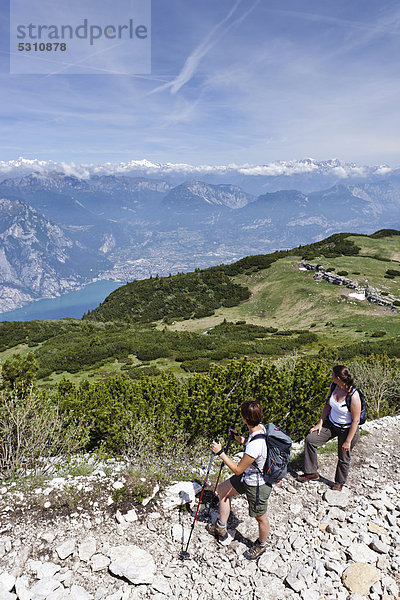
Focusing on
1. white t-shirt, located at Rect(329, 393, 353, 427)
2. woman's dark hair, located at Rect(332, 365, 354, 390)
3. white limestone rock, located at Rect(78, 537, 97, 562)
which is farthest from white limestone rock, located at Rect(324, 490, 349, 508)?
white limestone rock, located at Rect(78, 537, 97, 562)

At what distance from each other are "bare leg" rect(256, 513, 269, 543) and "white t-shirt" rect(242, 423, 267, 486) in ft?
2.03

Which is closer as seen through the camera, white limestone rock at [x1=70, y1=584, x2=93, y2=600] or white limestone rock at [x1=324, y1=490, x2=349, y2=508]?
white limestone rock at [x1=70, y1=584, x2=93, y2=600]

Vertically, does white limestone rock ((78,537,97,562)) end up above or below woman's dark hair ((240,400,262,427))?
below

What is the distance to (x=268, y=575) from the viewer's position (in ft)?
14.9

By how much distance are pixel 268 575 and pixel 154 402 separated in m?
4.42

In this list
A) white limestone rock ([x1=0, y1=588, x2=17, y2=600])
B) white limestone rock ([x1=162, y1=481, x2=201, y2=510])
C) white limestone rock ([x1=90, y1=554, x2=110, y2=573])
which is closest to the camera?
white limestone rock ([x1=0, y1=588, x2=17, y2=600])

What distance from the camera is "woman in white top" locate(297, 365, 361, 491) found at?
229 inches

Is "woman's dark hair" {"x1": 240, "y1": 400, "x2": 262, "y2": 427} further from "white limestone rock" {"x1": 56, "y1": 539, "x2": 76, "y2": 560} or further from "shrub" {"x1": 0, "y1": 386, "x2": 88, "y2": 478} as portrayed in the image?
"shrub" {"x1": 0, "y1": 386, "x2": 88, "y2": 478}

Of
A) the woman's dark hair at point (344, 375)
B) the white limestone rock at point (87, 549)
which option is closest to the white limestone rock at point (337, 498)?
the woman's dark hair at point (344, 375)

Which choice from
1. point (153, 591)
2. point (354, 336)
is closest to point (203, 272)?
point (354, 336)

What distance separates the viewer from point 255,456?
4.54 metres

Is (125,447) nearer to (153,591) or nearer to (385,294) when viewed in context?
(153,591)

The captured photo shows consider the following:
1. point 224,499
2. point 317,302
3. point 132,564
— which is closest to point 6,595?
point 132,564

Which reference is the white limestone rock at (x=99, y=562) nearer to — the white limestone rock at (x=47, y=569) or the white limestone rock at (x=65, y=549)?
the white limestone rock at (x=65, y=549)
